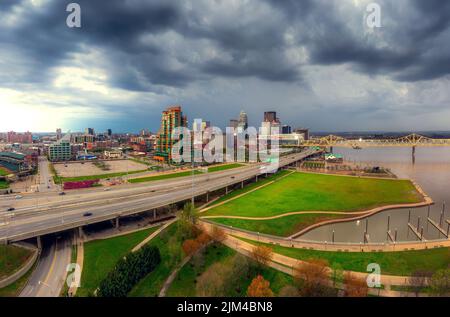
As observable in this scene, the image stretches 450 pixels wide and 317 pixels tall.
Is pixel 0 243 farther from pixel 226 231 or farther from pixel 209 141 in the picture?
pixel 209 141

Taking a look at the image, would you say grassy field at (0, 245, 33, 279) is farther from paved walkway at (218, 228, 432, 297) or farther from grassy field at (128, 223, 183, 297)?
paved walkway at (218, 228, 432, 297)

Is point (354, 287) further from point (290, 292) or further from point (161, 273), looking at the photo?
point (161, 273)

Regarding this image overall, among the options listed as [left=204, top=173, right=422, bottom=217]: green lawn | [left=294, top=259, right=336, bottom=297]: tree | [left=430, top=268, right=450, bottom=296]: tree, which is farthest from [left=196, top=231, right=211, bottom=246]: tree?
[left=430, top=268, right=450, bottom=296]: tree

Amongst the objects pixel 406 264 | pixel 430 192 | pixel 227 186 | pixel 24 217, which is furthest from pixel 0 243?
pixel 430 192

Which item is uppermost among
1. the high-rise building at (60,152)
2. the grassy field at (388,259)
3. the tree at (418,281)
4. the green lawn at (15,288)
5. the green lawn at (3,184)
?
the high-rise building at (60,152)

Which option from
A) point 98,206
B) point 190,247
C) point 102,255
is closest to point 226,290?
point 190,247

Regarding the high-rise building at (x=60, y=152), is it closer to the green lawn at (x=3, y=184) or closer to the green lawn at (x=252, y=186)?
the green lawn at (x=3, y=184)

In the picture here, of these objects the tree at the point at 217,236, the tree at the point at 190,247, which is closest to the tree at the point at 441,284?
the tree at the point at 217,236
